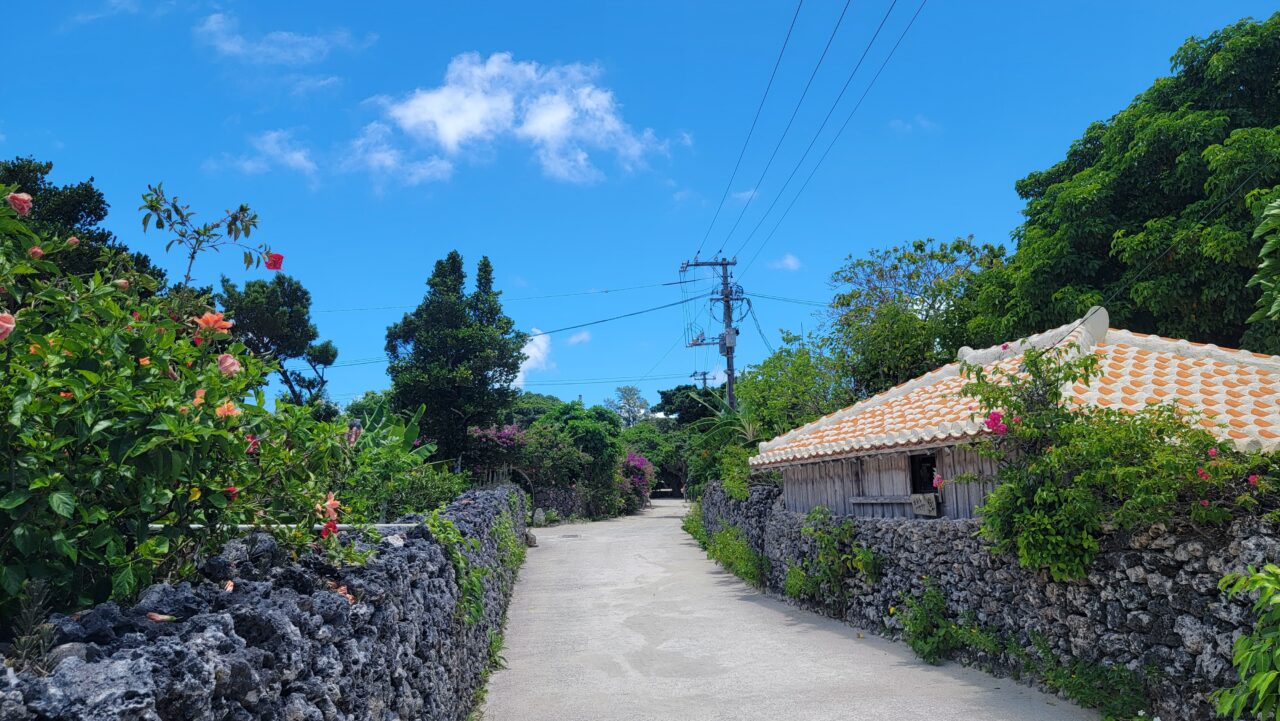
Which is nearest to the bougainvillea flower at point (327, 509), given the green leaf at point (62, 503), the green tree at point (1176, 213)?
the green leaf at point (62, 503)

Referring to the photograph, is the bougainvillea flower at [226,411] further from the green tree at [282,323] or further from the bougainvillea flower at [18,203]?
the green tree at [282,323]

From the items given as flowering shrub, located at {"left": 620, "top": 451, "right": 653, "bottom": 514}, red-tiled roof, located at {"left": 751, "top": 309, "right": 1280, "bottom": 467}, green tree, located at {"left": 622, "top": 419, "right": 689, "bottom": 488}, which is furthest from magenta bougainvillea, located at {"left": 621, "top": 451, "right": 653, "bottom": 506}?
red-tiled roof, located at {"left": 751, "top": 309, "right": 1280, "bottom": 467}

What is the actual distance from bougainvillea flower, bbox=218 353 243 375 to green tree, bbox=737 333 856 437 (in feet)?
54.7

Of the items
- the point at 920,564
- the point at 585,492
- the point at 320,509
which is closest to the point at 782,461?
the point at 920,564

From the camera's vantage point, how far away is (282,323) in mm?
31516

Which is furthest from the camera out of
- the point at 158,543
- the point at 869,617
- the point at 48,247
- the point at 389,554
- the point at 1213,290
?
the point at 1213,290

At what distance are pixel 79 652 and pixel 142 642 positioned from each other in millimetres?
196

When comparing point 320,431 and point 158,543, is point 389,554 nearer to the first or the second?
point 320,431

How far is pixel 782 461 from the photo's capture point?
543 inches

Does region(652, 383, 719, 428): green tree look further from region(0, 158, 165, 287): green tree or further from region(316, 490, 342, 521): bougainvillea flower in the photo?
region(316, 490, 342, 521): bougainvillea flower

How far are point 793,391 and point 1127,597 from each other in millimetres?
13738

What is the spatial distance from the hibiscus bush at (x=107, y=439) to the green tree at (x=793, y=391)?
1677 centimetres

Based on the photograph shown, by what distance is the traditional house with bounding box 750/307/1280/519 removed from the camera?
8.58 metres

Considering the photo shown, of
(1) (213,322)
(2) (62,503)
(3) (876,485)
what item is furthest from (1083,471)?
(2) (62,503)
